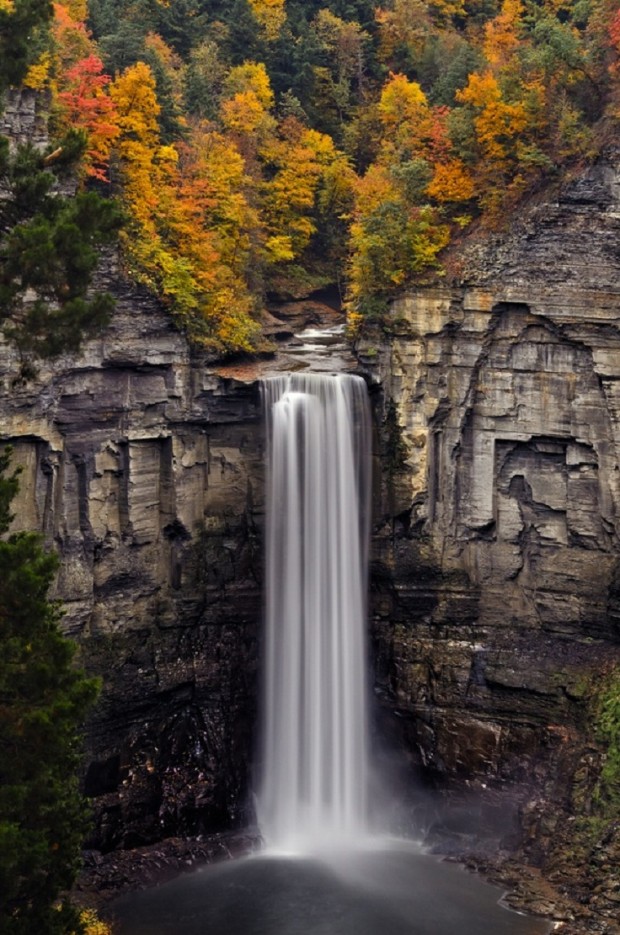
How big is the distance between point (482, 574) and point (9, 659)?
67.6 ft

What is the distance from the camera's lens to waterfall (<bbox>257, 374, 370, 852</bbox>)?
37.5m

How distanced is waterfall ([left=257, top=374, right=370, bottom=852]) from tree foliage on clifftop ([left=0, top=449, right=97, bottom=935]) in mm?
16379

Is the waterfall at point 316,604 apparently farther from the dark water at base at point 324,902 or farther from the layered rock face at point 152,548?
the dark water at base at point 324,902

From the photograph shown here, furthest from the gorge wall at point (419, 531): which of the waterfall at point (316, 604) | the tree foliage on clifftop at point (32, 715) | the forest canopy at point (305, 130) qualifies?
the tree foliage on clifftop at point (32, 715)

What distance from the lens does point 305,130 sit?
49281mm

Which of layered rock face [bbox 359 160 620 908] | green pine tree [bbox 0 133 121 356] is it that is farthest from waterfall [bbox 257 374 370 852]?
green pine tree [bbox 0 133 121 356]

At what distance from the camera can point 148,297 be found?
36.2m

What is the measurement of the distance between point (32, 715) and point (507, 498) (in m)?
21.0

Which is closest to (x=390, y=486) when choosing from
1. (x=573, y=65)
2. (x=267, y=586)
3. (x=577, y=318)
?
(x=267, y=586)

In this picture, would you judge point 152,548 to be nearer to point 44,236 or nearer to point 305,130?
point 44,236

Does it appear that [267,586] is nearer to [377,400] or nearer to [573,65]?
[377,400]

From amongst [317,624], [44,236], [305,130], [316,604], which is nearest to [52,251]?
[44,236]

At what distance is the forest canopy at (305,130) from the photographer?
37750 mm

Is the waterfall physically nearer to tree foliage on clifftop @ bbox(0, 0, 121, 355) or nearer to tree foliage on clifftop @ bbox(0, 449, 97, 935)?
tree foliage on clifftop @ bbox(0, 0, 121, 355)
